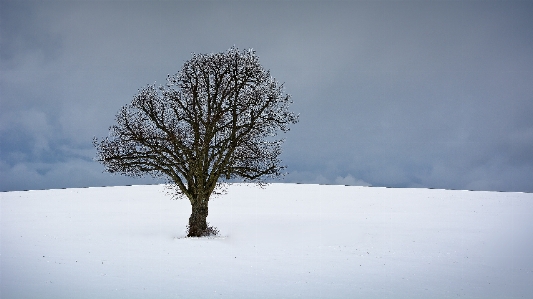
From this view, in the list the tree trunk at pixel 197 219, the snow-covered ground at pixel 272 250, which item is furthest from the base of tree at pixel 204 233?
the snow-covered ground at pixel 272 250

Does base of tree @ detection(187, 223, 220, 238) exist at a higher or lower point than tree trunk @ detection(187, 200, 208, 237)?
lower

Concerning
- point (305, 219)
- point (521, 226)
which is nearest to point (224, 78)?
point (305, 219)

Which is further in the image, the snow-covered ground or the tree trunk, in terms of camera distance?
the tree trunk

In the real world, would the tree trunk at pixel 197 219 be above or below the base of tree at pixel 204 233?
above

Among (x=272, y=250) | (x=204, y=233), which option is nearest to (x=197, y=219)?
(x=204, y=233)

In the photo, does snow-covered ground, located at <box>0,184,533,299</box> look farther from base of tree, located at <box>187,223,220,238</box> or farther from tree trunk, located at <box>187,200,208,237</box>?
tree trunk, located at <box>187,200,208,237</box>

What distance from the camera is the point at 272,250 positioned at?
26062 mm

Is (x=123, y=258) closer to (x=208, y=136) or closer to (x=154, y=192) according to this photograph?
(x=208, y=136)

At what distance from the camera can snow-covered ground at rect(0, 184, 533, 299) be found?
1802 centimetres

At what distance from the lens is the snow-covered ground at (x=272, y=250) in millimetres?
18016

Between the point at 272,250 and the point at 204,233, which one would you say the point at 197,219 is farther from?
the point at 272,250

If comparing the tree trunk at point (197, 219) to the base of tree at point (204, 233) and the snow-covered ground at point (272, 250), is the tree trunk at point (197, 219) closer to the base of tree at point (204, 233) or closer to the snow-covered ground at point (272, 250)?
the base of tree at point (204, 233)

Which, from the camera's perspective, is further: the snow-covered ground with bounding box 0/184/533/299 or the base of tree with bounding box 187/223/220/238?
the base of tree with bounding box 187/223/220/238

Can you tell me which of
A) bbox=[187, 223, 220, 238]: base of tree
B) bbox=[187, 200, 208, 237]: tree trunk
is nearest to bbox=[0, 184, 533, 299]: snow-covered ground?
bbox=[187, 223, 220, 238]: base of tree
